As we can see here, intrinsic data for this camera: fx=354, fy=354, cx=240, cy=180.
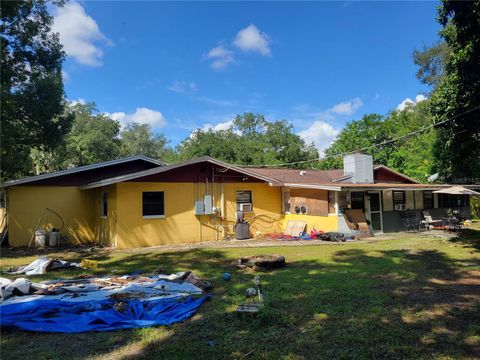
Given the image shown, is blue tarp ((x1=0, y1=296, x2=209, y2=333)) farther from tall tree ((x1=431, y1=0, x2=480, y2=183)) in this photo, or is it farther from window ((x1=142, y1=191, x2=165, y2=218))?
tall tree ((x1=431, y1=0, x2=480, y2=183))

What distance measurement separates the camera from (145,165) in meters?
18.1

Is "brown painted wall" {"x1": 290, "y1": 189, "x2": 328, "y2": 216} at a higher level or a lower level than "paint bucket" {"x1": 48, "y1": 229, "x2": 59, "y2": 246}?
higher

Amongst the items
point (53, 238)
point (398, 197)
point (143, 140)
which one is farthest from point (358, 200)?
point (143, 140)

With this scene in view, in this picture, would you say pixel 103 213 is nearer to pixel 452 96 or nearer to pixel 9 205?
pixel 9 205

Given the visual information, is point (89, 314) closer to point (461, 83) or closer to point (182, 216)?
point (182, 216)

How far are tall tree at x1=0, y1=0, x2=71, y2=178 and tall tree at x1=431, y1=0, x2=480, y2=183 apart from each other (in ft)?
51.9

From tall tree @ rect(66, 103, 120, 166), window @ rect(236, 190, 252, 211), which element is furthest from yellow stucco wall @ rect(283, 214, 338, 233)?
tall tree @ rect(66, 103, 120, 166)

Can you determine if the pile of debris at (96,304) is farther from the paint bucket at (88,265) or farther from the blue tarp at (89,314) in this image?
the paint bucket at (88,265)

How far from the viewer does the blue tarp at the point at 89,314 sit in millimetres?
4980

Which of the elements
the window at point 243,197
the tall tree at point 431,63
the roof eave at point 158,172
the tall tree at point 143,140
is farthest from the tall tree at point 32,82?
the tall tree at point 143,140

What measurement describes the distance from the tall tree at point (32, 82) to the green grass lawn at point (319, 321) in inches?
397

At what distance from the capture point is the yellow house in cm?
1409

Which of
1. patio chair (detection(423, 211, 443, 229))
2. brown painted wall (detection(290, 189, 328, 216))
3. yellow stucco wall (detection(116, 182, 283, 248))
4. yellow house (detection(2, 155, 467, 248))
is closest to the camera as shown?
yellow stucco wall (detection(116, 182, 283, 248))

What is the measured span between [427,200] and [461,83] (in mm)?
11220
